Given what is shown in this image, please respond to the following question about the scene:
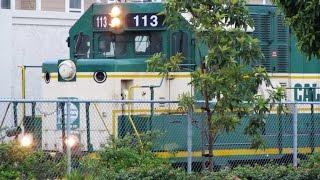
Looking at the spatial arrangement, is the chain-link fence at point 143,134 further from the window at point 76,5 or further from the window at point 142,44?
the window at point 76,5

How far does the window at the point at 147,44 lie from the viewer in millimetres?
15422

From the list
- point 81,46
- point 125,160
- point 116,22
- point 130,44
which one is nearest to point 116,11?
point 116,22

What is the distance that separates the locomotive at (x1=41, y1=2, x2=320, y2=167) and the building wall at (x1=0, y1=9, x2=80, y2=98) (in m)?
4.98

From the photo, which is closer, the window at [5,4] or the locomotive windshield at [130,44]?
the locomotive windshield at [130,44]

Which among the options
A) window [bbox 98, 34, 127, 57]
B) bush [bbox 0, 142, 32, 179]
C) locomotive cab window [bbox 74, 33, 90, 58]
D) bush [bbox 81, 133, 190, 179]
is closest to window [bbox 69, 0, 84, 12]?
locomotive cab window [bbox 74, 33, 90, 58]

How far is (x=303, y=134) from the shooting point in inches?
650

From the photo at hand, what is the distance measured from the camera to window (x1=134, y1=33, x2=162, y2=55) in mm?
15422

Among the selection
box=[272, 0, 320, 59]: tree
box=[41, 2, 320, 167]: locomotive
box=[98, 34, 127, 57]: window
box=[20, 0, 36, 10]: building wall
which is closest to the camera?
box=[272, 0, 320, 59]: tree

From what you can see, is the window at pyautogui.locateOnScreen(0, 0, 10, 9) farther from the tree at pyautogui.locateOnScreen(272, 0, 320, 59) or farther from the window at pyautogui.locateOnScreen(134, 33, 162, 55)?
the tree at pyautogui.locateOnScreen(272, 0, 320, 59)

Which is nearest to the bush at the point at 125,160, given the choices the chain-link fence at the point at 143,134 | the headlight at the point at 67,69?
the chain-link fence at the point at 143,134

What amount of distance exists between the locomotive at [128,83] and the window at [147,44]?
0.02 m

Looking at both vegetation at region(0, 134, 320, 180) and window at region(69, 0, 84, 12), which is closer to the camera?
vegetation at region(0, 134, 320, 180)

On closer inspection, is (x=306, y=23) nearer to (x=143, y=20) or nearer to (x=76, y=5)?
(x=143, y=20)

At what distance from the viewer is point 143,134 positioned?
13.9 meters
